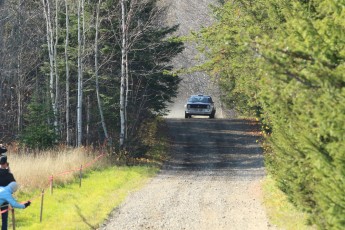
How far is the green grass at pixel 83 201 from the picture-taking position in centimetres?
1531

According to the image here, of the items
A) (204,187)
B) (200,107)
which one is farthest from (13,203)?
(200,107)

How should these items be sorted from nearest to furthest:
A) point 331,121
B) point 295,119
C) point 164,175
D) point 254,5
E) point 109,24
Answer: point 331,121 < point 295,119 < point 254,5 < point 164,175 < point 109,24

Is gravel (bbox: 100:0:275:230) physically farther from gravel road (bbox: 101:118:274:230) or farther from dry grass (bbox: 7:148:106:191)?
dry grass (bbox: 7:148:106:191)

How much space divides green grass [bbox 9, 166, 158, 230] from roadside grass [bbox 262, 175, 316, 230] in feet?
13.2

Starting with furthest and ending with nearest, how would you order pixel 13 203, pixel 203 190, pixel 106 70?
pixel 106 70, pixel 203 190, pixel 13 203

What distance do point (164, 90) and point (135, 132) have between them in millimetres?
3335

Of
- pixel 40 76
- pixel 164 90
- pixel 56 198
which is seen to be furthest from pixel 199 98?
pixel 56 198

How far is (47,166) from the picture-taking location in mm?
22609

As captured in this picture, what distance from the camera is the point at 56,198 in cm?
1864

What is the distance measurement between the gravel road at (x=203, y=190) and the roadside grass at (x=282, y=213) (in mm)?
235

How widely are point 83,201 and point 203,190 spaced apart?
15.2 ft

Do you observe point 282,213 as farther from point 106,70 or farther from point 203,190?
point 106,70

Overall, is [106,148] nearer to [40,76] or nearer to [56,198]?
[56,198]

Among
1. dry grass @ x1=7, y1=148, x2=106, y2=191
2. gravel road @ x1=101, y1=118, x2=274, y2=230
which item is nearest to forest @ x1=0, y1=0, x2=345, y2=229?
gravel road @ x1=101, y1=118, x2=274, y2=230
